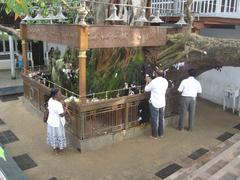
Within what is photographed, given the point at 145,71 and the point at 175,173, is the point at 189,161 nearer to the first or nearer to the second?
the point at 175,173

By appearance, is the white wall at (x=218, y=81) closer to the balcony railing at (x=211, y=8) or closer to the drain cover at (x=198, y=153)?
the balcony railing at (x=211, y=8)

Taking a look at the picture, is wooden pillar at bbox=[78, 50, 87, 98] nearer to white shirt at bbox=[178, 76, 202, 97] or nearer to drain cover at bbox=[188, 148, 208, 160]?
white shirt at bbox=[178, 76, 202, 97]

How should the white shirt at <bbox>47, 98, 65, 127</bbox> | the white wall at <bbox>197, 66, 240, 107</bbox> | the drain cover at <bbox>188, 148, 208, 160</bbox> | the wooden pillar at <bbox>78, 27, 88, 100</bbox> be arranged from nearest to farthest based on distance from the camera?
1. the wooden pillar at <bbox>78, 27, 88, 100</bbox>
2. the white shirt at <bbox>47, 98, 65, 127</bbox>
3. the drain cover at <bbox>188, 148, 208, 160</bbox>
4. the white wall at <bbox>197, 66, 240, 107</bbox>

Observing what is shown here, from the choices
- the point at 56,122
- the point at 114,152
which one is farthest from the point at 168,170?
the point at 56,122

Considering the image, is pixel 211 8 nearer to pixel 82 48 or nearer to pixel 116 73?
pixel 116 73

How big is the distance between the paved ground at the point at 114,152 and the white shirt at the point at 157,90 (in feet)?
3.14

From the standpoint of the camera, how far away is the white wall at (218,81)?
9.46m

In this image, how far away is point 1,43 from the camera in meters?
16.7

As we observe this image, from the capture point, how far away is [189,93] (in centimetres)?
721

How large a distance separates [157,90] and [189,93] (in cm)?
103

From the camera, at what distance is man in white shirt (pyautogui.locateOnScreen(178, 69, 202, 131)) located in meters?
7.16

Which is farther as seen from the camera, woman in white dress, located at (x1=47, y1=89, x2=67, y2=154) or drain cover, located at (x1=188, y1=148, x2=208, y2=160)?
drain cover, located at (x1=188, y1=148, x2=208, y2=160)

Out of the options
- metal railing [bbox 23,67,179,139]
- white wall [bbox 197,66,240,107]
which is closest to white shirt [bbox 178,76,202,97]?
metal railing [bbox 23,67,179,139]

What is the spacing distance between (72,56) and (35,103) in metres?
1.84
